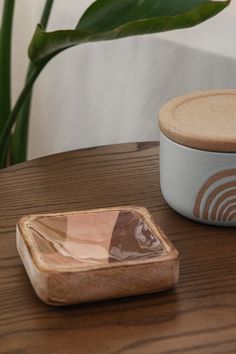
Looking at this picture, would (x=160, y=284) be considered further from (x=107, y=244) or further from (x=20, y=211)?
(x=20, y=211)

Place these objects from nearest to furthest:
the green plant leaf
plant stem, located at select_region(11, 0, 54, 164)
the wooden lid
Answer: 1. the wooden lid
2. the green plant leaf
3. plant stem, located at select_region(11, 0, 54, 164)

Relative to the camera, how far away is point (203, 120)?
626mm

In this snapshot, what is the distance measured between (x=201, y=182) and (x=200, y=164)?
0.05 feet

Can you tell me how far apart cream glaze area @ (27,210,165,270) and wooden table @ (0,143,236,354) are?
1.2 inches

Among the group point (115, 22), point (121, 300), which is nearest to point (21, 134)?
point (115, 22)

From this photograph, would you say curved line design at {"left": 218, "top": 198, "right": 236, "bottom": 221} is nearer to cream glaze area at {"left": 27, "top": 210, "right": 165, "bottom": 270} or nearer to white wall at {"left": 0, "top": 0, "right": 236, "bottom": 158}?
cream glaze area at {"left": 27, "top": 210, "right": 165, "bottom": 270}

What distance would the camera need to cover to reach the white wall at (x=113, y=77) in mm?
945

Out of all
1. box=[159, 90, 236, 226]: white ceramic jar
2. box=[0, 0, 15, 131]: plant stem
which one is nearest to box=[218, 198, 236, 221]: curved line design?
box=[159, 90, 236, 226]: white ceramic jar

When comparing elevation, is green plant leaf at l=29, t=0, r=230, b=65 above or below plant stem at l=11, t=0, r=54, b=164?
above

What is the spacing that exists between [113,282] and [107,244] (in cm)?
5

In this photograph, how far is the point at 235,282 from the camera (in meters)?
0.53

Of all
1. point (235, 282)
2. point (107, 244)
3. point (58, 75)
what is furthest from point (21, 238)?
point (58, 75)

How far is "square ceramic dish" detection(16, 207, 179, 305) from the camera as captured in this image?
1.60 ft

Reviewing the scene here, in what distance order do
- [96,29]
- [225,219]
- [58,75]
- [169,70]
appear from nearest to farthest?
1. [225,219]
2. [96,29]
3. [169,70]
4. [58,75]
